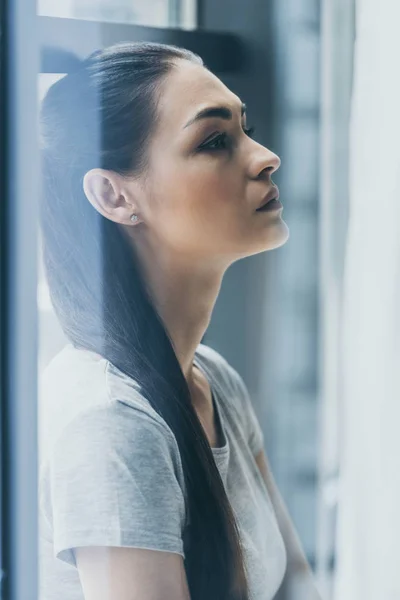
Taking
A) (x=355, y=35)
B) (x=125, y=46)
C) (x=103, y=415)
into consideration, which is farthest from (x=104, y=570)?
(x=355, y=35)

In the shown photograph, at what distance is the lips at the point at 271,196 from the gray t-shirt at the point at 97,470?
188mm

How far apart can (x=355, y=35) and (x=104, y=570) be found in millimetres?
501

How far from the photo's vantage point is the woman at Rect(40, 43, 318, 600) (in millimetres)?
522

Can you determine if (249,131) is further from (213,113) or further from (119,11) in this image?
(119,11)

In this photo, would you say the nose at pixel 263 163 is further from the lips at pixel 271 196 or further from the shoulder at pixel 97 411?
the shoulder at pixel 97 411

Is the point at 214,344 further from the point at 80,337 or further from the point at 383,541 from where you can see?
the point at 383,541

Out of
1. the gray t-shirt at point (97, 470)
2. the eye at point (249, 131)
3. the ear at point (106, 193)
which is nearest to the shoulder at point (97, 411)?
the gray t-shirt at point (97, 470)

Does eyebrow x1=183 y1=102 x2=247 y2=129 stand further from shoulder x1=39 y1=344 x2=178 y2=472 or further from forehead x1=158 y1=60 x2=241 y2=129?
shoulder x1=39 y1=344 x2=178 y2=472

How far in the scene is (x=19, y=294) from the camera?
571mm

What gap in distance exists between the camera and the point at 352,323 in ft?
2.10

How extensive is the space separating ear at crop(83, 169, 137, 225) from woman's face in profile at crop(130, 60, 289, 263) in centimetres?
2

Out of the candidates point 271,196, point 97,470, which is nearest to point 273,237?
point 271,196

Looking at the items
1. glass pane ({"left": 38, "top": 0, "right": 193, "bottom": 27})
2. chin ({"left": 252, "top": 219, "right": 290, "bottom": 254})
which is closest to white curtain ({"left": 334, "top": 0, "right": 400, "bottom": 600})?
chin ({"left": 252, "top": 219, "right": 290, "bottom": 254})

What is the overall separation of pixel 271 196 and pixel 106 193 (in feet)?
0.48
